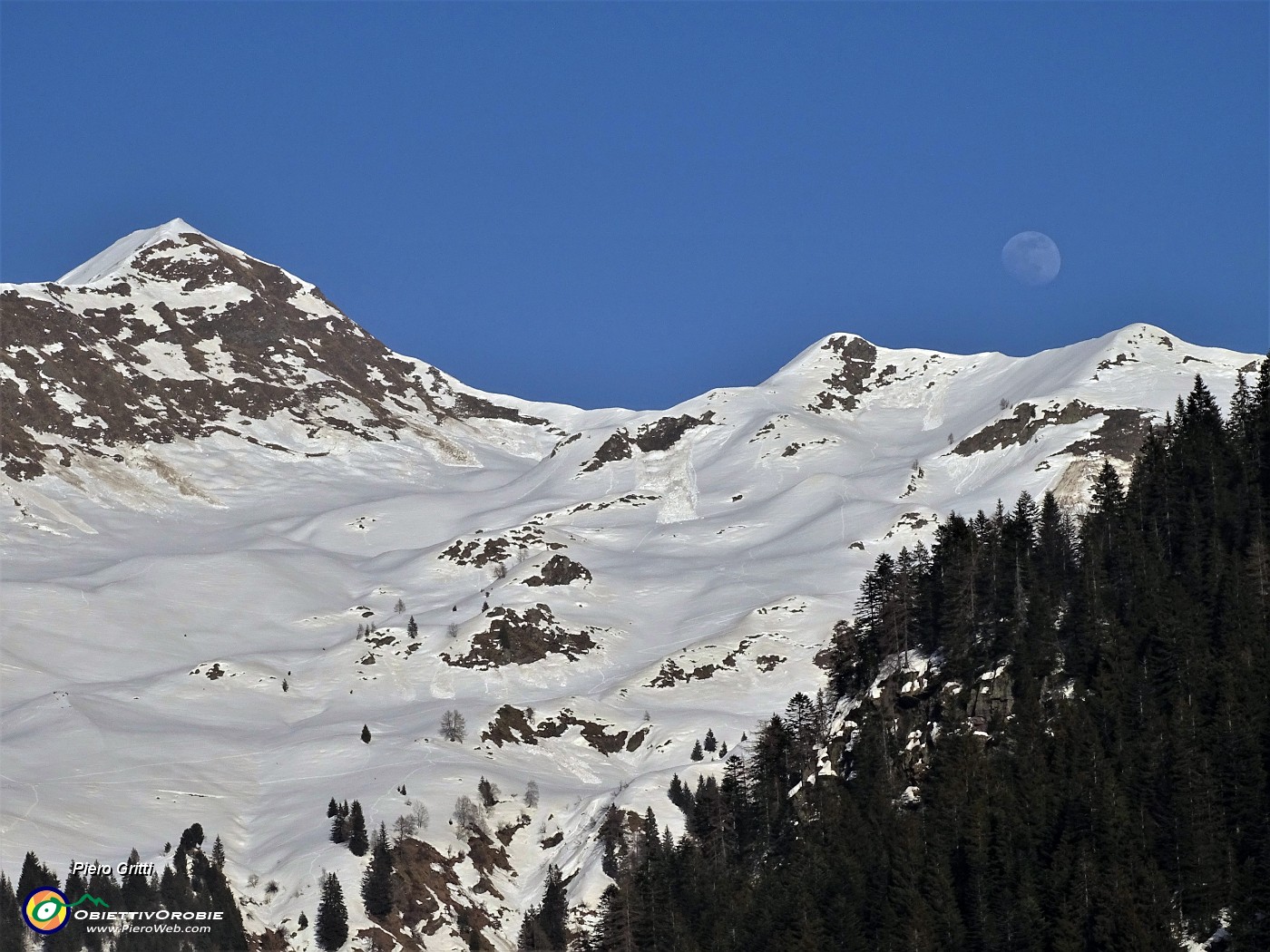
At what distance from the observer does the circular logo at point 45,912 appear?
160125 mm

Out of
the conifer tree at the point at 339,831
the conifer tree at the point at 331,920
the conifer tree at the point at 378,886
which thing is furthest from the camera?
the conifer tree at the point at 339,831

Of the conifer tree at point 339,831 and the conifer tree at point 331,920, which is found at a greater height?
the conifer tree at point 339,831

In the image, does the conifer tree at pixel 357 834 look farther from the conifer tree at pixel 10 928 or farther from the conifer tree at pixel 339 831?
the conifer tree at pixel 10 928

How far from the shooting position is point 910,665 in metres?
153

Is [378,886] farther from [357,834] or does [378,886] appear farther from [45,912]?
[45,912]

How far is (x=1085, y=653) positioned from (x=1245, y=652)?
1209cm

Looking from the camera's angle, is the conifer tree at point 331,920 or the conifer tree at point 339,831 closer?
the conifer tree at point 331,920

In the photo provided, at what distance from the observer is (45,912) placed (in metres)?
161

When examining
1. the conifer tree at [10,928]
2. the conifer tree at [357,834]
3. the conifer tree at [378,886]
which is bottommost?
the conifer tree at [10,928]

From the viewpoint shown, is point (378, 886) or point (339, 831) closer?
point (378, 886)

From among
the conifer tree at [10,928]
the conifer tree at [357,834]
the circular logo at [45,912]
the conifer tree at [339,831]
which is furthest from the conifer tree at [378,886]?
the conifer tree at [10,928]

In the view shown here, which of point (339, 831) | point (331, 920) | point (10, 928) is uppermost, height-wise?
point (339, 831)

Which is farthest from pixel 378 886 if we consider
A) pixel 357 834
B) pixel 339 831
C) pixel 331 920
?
pixel 339 831

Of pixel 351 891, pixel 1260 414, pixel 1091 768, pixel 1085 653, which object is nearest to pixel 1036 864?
pixel 1091 768
